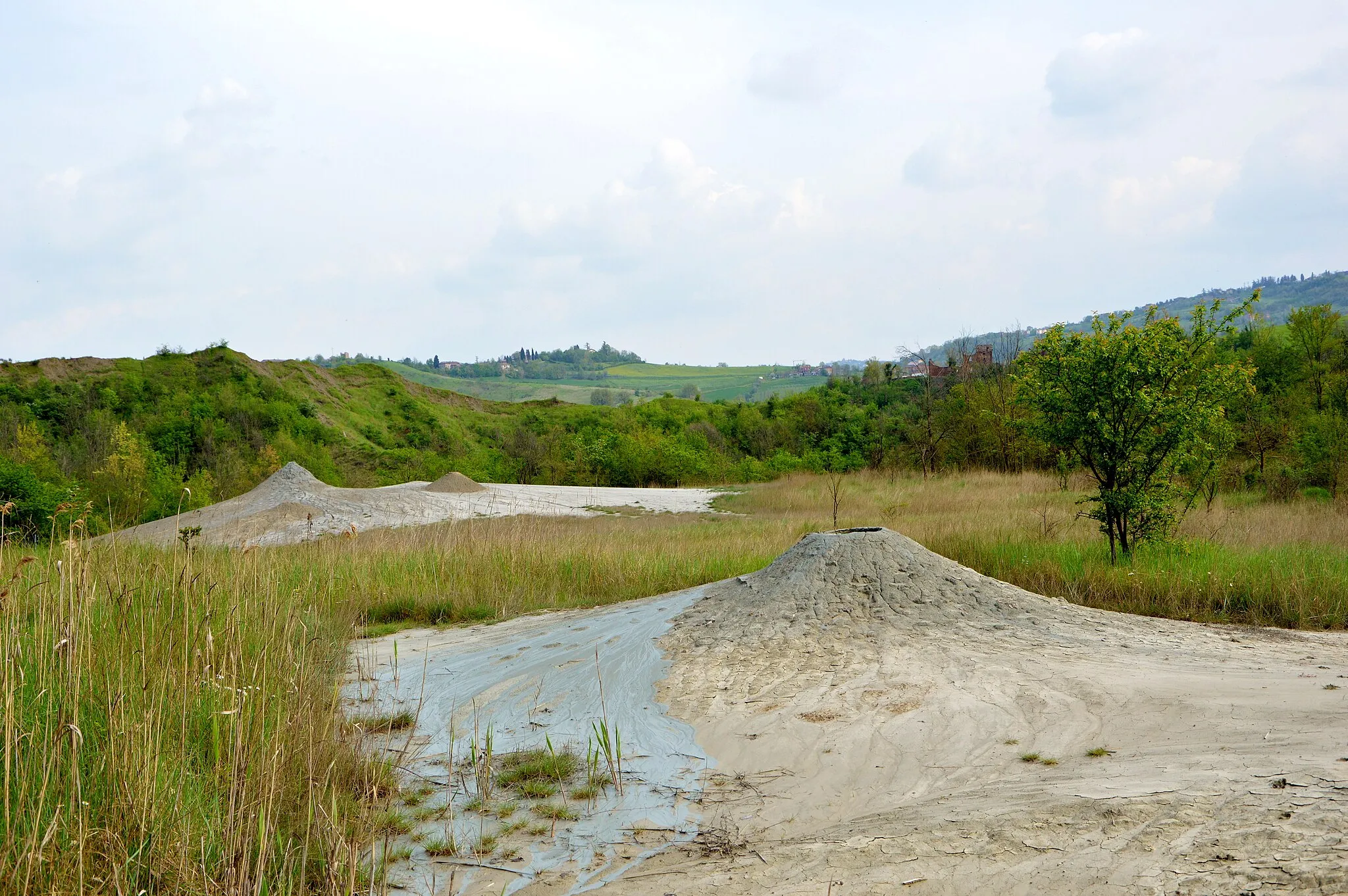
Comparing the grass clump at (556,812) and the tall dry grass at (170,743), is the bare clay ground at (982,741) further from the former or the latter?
the tall dry grass at (170,743)

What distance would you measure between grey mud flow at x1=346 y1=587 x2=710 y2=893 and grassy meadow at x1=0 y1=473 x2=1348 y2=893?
45 cm

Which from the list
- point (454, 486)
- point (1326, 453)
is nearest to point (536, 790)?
point (1326, 453)

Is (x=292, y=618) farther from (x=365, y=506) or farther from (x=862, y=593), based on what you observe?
(x=365, y=506)

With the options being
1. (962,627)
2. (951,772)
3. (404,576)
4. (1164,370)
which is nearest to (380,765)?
(951,772)

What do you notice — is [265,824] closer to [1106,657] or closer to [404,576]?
[1106,657]

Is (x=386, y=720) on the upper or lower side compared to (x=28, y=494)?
lower

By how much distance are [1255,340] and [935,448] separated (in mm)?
12701

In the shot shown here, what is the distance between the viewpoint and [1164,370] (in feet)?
33.5

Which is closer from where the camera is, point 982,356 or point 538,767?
point 538,767

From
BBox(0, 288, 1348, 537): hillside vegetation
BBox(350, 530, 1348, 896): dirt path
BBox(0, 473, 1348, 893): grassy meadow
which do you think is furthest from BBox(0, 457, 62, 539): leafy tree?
BBox(350, 530, 1348, 896): dirt path

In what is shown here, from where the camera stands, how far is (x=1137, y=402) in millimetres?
10188

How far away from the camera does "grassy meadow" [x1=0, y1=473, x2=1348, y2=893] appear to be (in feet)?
10.0

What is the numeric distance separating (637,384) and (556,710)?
12059 centimetres

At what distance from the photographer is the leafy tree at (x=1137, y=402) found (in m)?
10.2
